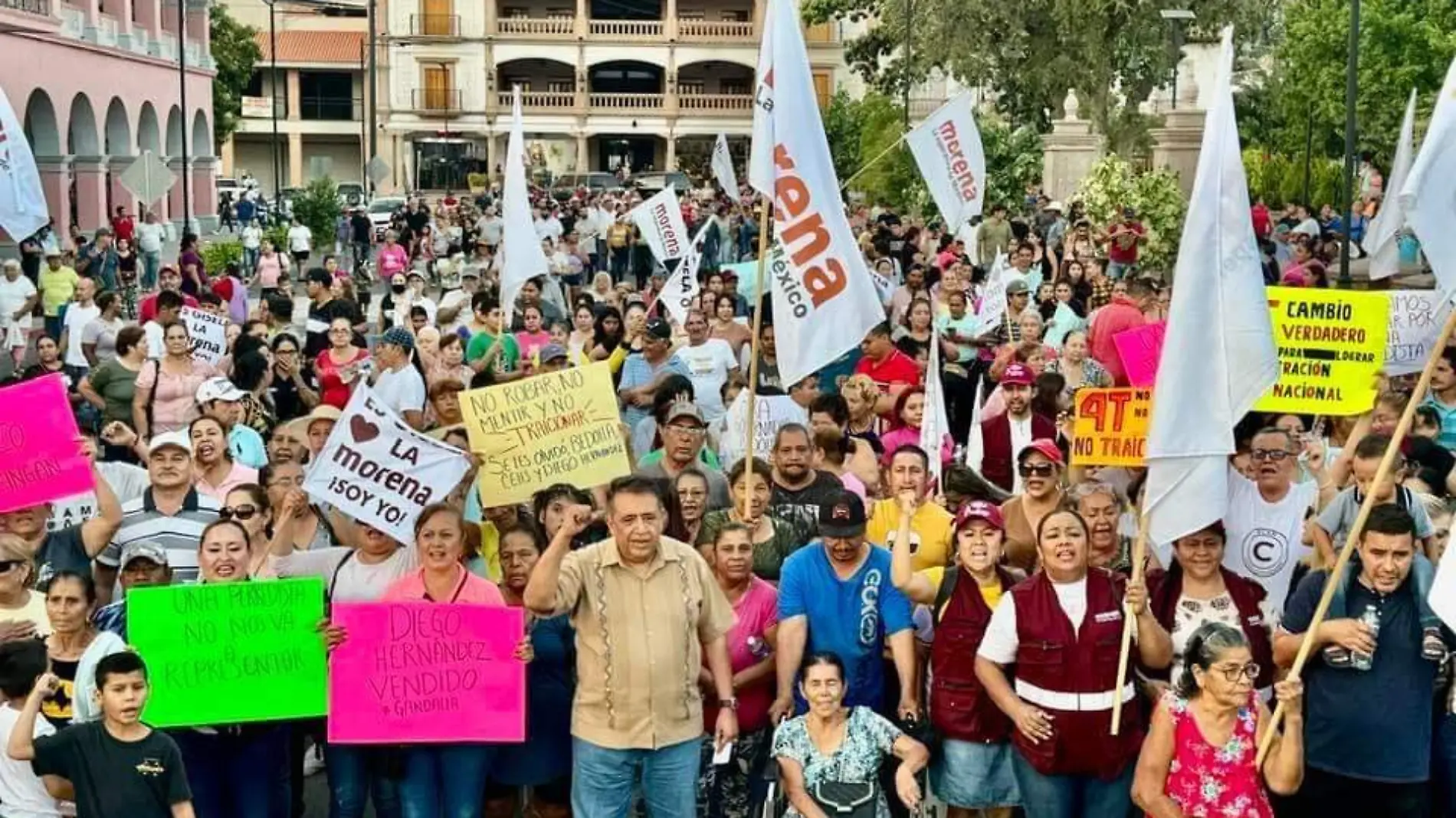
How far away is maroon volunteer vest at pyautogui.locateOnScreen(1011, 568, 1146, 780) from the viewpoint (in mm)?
6957

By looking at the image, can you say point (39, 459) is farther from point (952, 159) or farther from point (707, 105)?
point (707, 105)

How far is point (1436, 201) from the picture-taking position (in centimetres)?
824

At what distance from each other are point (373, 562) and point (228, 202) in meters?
49.6

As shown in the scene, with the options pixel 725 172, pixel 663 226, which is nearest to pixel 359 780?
pixel 663 226

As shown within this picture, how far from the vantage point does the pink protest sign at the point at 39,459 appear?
28.1ft

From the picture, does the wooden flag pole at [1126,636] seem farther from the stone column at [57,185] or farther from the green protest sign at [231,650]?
the stone column at [57,185]

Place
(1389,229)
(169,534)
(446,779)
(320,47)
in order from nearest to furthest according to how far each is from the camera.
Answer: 1. (446,779)
2. (169,534)
3. (1389,229)
4. (320,47)

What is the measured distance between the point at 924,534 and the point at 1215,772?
6.88 ft

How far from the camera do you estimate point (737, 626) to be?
7.77 m

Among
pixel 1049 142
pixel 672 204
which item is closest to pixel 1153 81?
pixel 1049 142

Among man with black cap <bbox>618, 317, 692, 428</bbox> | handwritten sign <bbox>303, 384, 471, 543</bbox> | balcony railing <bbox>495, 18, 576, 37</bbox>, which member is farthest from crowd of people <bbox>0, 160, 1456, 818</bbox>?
balcony railing <bbox>495, 18, 576, 37</bbox>

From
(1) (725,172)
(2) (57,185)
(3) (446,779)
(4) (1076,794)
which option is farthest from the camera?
(2) (57,185)

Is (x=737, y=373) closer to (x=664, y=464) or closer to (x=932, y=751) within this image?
(x=664, y=464)

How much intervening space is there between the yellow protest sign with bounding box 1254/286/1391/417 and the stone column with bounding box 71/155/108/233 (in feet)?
115
